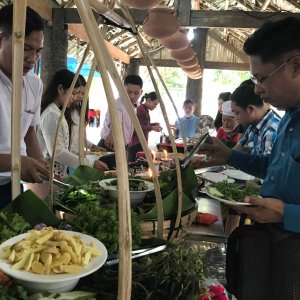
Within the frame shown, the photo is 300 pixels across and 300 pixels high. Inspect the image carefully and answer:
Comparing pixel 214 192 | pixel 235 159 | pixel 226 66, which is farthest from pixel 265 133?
pixel 226 66

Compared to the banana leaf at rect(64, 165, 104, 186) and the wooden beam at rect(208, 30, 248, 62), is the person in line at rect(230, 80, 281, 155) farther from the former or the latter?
the wooden beam at rect(208, 30, 248, 62)

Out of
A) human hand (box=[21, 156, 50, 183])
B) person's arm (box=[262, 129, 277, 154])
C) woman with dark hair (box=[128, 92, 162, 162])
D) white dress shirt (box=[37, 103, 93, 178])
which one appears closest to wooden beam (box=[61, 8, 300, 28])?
woman with dark hair (box=[128, 92, 162, 162])

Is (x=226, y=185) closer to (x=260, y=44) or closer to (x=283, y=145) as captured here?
Answer: (x=283, y=145)

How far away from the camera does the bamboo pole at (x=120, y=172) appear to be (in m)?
0.65

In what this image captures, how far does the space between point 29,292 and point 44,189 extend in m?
1.47

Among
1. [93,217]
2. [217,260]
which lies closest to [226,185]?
[217,260]

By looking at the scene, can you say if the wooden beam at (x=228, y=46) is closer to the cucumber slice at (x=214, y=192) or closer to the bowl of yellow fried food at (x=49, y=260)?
the cucumber slice at (x=214, y=192)

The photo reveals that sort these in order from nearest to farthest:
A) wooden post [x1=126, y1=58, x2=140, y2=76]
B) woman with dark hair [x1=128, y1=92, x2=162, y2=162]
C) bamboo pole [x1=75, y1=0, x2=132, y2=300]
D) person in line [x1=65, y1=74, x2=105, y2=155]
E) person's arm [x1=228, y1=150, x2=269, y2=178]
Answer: bamboo pole [x1=75, y1=0, x2=132, y2=300], person's arm [x1=228, y1=150, x2=269, y2=178], person in line [x1=65, y1=74, x2=105, y2=155], woman with dark hair [x1=128, y1=92, x2=162, y2=162], wooden post [x1=126, y1=58, x2=140, y2=76]

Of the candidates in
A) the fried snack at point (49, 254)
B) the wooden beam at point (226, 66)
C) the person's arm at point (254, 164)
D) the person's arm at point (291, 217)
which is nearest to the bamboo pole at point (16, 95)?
the fried snack at point (49, 254)

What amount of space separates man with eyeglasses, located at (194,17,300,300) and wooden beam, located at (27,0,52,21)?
372 cm

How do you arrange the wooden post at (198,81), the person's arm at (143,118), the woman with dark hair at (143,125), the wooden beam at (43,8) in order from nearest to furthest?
the wooden beam at (43,8) < the woman with dark hair at (143,125) < the person's arm at (143,118) < the wooden post at (198,81)

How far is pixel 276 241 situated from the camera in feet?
4.83

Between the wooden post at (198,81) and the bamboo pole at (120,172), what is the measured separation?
8886 millimetres

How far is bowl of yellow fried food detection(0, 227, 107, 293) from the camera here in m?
0.70
